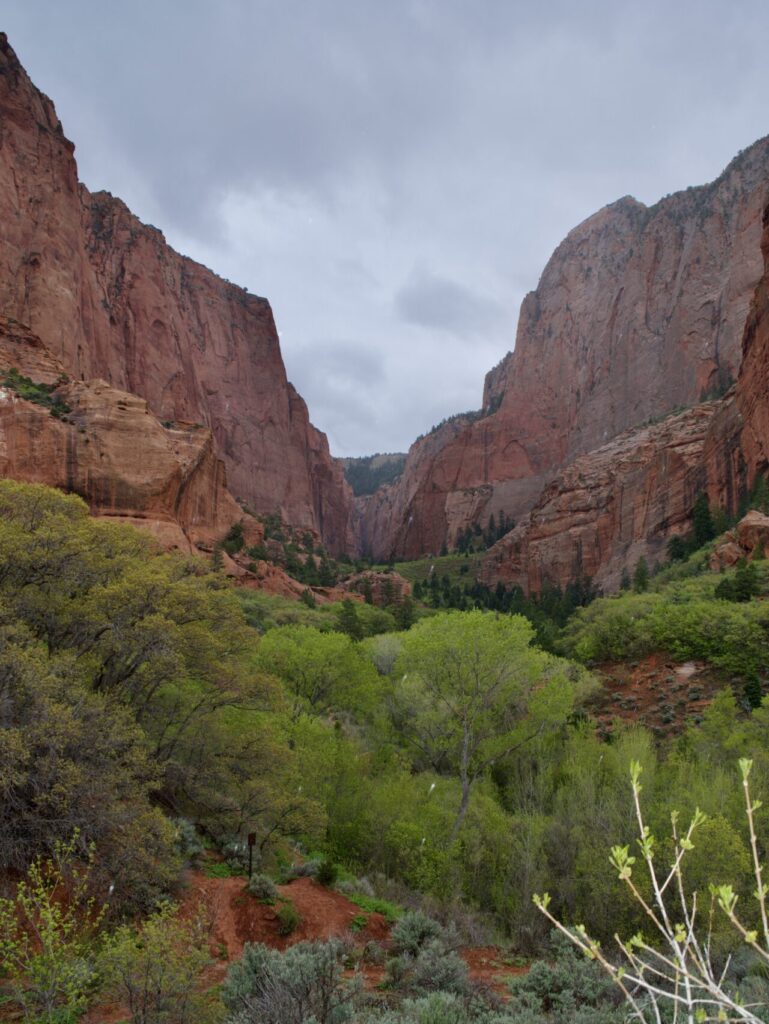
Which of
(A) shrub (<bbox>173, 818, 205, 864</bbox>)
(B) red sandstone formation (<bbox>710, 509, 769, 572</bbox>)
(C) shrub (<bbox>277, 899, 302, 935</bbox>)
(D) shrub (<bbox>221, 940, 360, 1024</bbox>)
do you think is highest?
(B) red sandstone formation (<bbox>710, 509, 769, 572</bbox>)

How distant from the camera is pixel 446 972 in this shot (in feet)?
30.9

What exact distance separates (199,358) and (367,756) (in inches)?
3480

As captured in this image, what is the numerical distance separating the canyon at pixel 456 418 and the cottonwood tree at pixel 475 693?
30.1m

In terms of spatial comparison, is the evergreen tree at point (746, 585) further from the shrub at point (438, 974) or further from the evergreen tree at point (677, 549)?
the shrub at point (438, 974)

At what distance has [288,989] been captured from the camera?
7.42 metres

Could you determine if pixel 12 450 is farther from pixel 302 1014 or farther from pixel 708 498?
pixel 708 498

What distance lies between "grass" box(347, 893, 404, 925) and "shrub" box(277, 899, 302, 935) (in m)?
1.83

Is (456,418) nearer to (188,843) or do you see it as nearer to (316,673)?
(316,673)

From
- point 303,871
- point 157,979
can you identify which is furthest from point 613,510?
point 157,979

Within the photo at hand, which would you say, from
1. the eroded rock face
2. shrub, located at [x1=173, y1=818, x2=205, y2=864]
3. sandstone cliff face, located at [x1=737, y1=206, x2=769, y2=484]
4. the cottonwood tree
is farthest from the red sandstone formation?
shrub, located at [x1=173, y1=818, x2=205, y2=864]

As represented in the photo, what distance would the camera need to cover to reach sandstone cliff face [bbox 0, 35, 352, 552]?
56.5 m

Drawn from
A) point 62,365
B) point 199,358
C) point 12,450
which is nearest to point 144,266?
point 199,358

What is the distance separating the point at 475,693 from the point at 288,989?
12.6 metres

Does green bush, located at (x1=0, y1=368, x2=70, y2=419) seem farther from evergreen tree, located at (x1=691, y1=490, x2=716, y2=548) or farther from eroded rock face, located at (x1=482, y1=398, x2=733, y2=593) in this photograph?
evergreen tree, located at (x1=691, y1=490, x2=716, y2=548)
